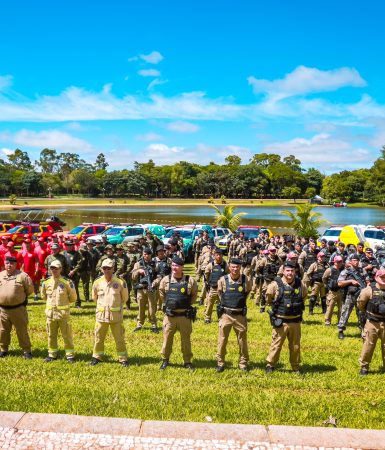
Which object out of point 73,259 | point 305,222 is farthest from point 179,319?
point 305,222

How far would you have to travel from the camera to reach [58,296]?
841 cm

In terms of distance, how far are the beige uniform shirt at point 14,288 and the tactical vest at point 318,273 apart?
799 centimetres

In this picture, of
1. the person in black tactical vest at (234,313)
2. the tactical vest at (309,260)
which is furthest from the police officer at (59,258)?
the tactical vest at (309,260)

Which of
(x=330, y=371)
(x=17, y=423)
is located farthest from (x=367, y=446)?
(x=17, y=423)

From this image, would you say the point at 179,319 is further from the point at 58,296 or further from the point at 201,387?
the point at 58,296

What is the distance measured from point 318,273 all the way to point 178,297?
6238 mm

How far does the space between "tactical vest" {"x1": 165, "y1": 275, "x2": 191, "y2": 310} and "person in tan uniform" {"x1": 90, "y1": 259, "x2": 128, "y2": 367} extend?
895 mm

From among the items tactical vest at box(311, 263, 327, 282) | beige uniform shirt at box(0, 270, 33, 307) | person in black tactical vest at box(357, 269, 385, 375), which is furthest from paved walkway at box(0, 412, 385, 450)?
tactical vest at box(311, 263, 327, 282)

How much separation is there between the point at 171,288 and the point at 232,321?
126 centimetres

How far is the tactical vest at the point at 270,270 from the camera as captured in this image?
13525 millimetres

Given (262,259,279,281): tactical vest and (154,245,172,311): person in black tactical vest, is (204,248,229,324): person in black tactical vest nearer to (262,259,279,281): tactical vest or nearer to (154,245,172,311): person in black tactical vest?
(154,245,172,311): person in black tactical vest

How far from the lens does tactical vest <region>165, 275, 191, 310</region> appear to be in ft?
26.7

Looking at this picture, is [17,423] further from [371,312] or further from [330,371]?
[371,312]

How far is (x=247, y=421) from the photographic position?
234 inches
